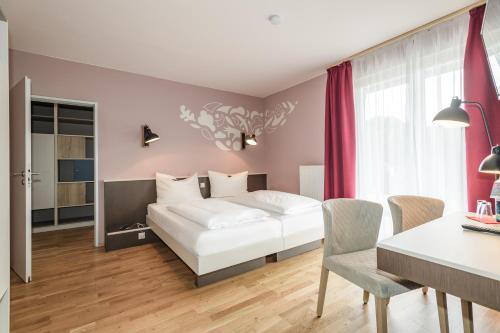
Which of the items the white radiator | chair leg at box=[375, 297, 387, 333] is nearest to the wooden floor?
chair leg at box=[375, 297, 387, 333]

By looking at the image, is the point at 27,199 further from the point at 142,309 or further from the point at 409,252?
the point at 409,252

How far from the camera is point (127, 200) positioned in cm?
338

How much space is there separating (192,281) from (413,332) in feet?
5.73

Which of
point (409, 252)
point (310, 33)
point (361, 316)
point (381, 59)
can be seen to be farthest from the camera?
point (381, 59)

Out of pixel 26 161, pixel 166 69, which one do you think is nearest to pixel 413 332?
pixel 26 161

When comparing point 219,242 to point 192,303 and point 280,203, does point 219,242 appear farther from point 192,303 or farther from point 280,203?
point 280,203

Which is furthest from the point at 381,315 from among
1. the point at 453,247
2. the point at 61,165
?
the point at 61,165

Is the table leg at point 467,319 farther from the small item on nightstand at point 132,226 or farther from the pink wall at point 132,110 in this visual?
the pink wall at point 132,110

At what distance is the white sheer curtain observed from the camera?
220cm

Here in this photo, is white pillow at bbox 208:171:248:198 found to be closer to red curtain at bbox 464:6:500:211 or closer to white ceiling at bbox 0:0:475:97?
white ceiling at bbox 0:0:475:97

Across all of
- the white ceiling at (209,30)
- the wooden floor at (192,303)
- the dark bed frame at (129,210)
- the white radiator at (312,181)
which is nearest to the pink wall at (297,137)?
the white radiator at (312,181)

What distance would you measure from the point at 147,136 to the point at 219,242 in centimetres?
216
